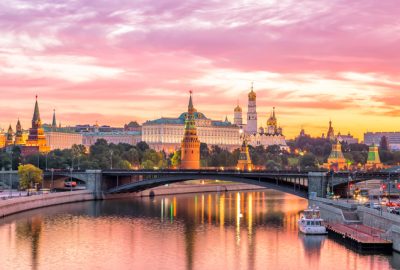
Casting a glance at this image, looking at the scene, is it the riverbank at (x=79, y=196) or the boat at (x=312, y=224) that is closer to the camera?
the boat at (x=312, y=224)

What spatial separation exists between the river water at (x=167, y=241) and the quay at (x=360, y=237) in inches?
38.3

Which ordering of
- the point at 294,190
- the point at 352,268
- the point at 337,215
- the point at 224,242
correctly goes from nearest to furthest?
the point at 352,268, the point at 224,242, the point at 337,215, the point at 294,190

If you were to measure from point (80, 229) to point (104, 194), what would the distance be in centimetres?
3806

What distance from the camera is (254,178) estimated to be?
104 meters

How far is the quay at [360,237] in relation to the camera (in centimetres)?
6122

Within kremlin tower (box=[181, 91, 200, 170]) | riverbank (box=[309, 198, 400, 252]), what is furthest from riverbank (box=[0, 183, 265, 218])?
kremlin tower (box=[181, 91, 200, 170])

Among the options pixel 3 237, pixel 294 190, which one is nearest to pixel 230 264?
pixel 3 237

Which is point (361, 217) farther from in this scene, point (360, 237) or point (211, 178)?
point (211, 178)

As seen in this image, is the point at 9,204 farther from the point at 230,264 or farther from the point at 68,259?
the point at 230,264

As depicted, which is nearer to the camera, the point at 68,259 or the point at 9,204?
the point at 68,259

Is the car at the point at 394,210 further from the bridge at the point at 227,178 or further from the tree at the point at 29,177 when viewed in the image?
the tree at the point at 29,177

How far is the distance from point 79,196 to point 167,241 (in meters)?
40.9

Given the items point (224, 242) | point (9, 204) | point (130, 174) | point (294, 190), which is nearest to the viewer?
point (224, 242)

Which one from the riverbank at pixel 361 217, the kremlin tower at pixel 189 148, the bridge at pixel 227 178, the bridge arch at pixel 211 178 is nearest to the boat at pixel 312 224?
the riverbank at pixel 361 217
